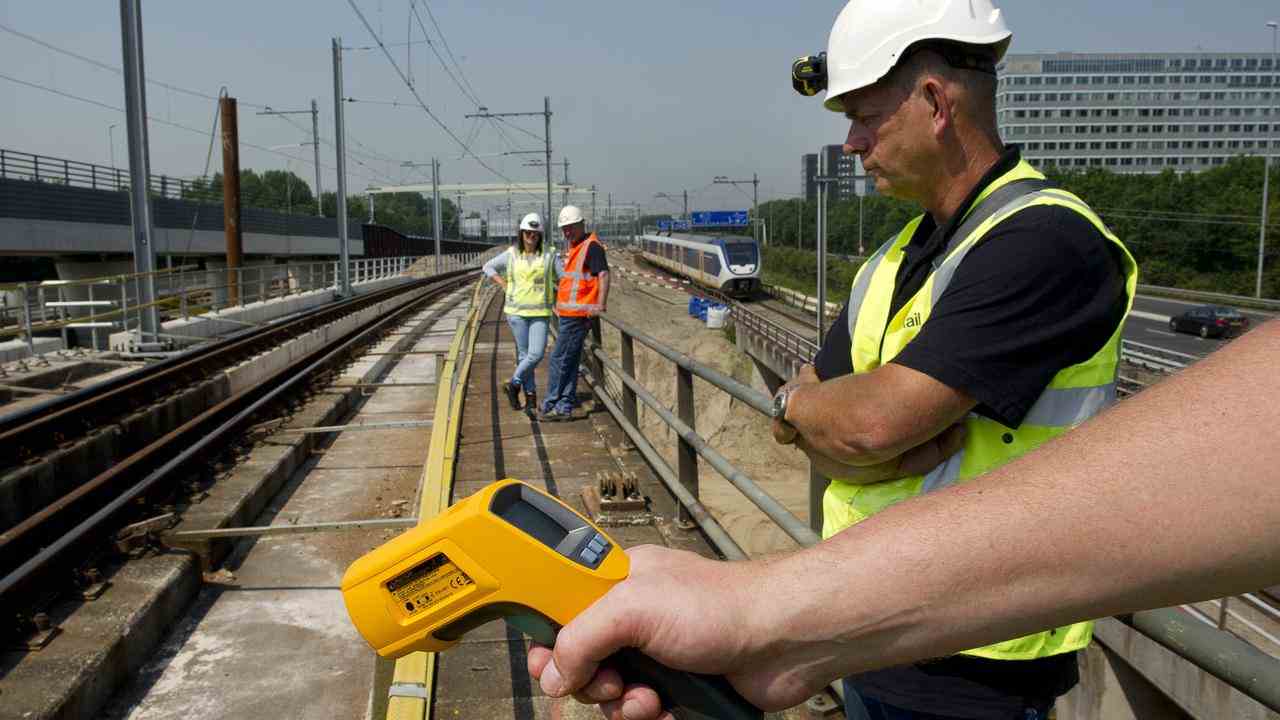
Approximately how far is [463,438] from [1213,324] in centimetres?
3957

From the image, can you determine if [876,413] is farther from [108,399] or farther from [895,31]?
[108,399]

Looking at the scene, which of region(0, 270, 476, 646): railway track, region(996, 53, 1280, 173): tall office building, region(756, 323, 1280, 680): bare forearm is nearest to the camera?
region(756, 323, 1280, 680): bare forearm

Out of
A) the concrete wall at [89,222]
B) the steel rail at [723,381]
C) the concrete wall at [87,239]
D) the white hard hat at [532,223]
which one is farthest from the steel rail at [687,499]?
the concrete wall at [89,222]

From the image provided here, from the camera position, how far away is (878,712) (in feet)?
6.81

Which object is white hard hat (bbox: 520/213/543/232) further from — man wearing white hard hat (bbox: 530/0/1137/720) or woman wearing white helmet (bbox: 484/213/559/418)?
man wearing white hard hat (bbox: 530/0/1137/720)

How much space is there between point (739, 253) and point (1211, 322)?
21438 mm

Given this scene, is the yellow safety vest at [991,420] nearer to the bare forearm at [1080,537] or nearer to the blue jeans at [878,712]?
the blue jeans at [878,712]

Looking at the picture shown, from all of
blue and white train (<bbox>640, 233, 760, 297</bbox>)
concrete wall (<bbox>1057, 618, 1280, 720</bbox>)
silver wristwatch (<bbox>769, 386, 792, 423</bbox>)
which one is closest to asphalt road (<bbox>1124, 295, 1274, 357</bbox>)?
blue and white train (<bbox>640, 233, 760, 297</bbox>)

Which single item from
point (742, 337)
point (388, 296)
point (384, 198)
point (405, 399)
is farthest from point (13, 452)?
point (384, 198)

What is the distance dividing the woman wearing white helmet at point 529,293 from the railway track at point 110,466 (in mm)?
2804

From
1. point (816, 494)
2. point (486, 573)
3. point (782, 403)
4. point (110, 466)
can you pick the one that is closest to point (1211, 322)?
point (110, 466)

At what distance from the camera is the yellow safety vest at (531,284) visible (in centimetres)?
996

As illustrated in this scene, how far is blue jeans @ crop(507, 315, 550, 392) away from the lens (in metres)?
9.66

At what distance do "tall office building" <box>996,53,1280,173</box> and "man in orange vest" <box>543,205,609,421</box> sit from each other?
130 m
